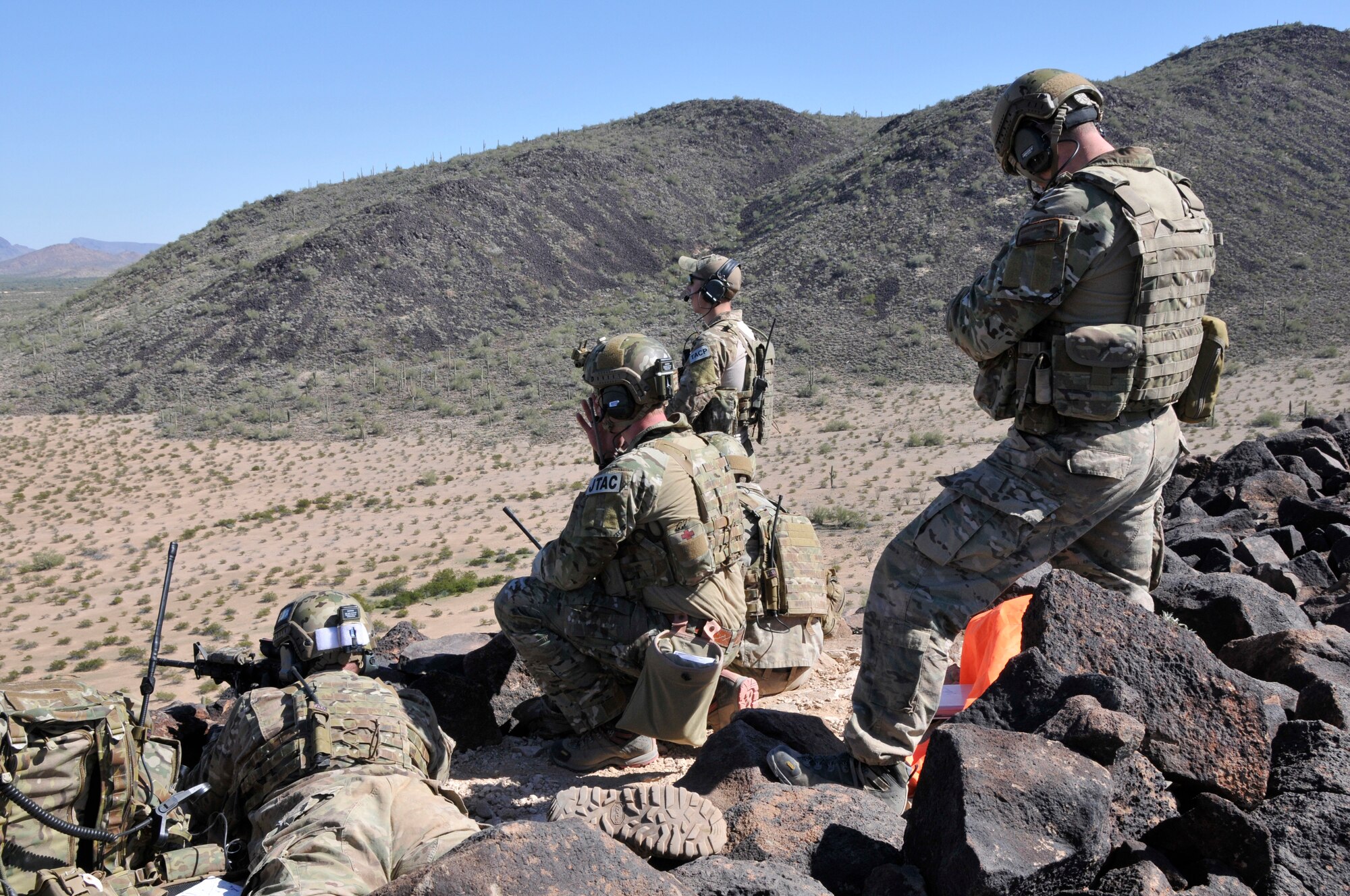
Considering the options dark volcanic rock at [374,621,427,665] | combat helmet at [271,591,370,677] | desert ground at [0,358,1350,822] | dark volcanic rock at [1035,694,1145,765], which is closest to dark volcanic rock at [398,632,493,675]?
dark volcanic rock at [374,621,427,665]

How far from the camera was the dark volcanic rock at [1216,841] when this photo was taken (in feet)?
8.52

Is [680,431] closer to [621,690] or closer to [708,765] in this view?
[621,690]

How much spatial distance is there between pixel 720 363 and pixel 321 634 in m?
3.44

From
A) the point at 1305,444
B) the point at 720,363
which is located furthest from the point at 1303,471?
the point at 720,363

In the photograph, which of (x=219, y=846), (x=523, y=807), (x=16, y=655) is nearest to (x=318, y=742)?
(x=219, y=846)

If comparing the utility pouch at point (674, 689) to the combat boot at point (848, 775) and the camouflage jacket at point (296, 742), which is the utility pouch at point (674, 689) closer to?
the combat boot at point (848, 775)

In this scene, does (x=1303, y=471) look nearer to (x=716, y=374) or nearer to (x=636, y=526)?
(x=716, y=374)

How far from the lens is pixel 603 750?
4414 mm

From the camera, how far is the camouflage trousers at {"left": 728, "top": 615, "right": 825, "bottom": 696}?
527 centimetres

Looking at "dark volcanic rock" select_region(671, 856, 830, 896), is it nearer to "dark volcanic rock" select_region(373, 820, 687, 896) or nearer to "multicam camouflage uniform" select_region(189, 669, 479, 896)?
"dark volcanic rock" select_region(373, 820, 687, 896)

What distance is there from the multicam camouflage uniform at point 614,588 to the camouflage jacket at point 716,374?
5.95ft

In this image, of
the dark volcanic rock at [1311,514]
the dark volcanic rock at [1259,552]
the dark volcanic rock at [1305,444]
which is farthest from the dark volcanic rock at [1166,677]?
the dark volcanic rock at [1305,444]

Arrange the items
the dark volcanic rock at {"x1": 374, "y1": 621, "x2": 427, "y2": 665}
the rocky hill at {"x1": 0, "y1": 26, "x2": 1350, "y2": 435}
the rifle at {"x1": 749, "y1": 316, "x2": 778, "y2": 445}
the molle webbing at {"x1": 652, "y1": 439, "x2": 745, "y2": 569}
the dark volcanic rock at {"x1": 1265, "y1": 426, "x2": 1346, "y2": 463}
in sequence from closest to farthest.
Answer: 1. the molle webbing at {"x1": 652, "y1": 439, "x2": 745, "y2": 569}
2. the dark volcanic rock at {"x1": 374, "y1": 621, "x2": 427, "y2": 665}
3. the rifle at {"x1": 749, "y1": 316, "x2": 778, "y2": 445}
4. the dark volcanic rock at {"x1": 1265, "y1": 426, "x2": 1346, "y2": 463}
5. the rocky hill at {"x1": 0, "y1": 26, "x2": 1350, "y2": 435}

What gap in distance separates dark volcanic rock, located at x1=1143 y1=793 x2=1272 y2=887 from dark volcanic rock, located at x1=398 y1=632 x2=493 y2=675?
3218mm
